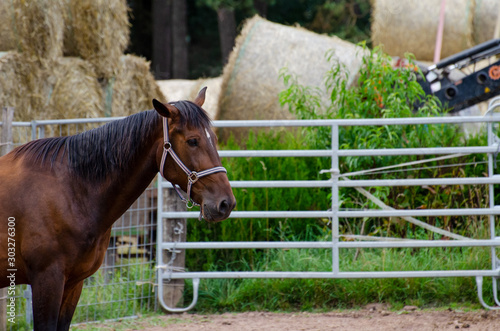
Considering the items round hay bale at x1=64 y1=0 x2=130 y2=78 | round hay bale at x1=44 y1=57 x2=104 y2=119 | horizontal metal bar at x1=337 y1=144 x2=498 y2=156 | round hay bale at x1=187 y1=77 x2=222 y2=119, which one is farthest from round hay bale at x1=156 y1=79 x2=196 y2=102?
horizontal metal bar at x1=337 y1=144 x2=498 y2=156

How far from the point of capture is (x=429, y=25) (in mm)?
9383

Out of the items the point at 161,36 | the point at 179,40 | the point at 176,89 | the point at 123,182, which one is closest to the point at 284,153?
the point at 123,182

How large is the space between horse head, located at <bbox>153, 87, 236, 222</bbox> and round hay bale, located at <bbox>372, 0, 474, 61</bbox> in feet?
23.9

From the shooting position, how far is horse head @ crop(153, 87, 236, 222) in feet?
9.46

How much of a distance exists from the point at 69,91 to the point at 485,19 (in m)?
6.44

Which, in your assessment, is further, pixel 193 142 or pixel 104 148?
pixel 104 148

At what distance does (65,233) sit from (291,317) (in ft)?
7.87

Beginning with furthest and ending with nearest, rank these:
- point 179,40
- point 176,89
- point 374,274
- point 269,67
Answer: point 179,40, point 176,89, point 269,67, point 374,274

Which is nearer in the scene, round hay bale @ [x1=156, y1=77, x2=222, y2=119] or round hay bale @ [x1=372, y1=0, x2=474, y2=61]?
round hay bale @ [x1=156, y1=77, x2=222, y2=119]

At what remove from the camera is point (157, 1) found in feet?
53.8

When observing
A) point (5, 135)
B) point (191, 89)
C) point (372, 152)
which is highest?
point (191, 89)

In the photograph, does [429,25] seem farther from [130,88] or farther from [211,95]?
[130,88]

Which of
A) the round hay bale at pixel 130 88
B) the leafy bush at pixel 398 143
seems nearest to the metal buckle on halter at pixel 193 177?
the leafy bush at pixel 398 143

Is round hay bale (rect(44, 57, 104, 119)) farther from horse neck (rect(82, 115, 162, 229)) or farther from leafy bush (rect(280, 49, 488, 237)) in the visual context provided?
horse neck (rect(82, 115, 162, 229))
